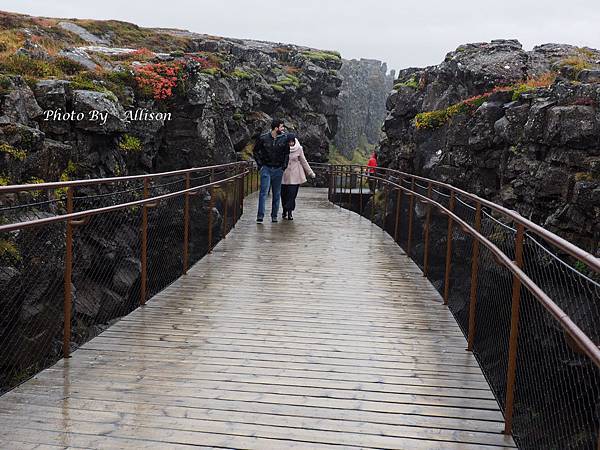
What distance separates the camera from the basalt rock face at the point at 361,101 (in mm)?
48438

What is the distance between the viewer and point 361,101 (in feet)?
184

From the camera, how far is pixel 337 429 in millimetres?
3631

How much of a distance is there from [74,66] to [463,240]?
626 inches

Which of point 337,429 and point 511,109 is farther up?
point 511,109

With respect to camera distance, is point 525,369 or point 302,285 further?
point 302,285

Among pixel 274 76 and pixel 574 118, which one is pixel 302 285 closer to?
pixel 574 118

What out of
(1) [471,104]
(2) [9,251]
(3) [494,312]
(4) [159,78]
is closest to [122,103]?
(4) [159,78]

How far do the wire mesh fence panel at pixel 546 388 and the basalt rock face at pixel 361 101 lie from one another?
43.0m

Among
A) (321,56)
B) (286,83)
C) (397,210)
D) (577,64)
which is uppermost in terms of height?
(321,56)

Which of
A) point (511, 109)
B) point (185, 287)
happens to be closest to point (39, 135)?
point (185, 287)

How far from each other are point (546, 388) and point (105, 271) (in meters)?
10.8

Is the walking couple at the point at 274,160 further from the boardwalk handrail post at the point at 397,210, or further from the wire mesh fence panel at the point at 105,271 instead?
the wire mesh fence panel at the point at 105,271

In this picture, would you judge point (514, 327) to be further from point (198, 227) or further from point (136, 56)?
point (136, 56)

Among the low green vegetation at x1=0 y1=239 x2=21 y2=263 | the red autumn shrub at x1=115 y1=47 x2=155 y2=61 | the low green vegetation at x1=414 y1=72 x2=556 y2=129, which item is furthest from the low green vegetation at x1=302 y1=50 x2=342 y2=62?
the low green vegetation at x1=0 y1=239 x2=21 y2=263
